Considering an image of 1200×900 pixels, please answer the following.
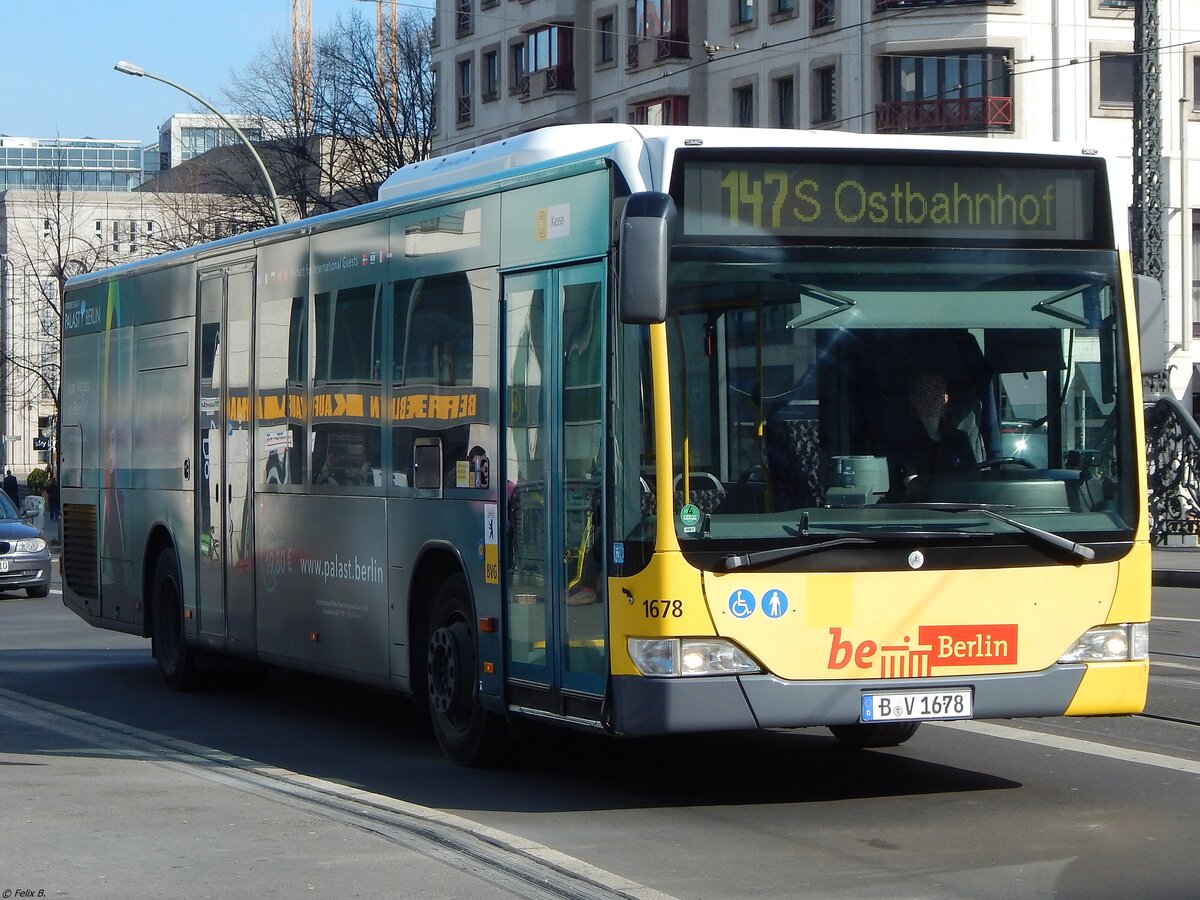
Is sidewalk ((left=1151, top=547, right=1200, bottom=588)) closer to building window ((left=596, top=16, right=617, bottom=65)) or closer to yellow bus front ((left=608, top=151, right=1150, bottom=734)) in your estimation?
yellow bus front ((left=608, top=151, right=1150, bottom=734))

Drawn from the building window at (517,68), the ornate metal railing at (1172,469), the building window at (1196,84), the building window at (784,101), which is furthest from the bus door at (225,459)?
the building window at (517,68)

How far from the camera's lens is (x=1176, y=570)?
966 inches

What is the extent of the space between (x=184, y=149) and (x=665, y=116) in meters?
97.7

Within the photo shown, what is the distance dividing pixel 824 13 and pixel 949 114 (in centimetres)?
476

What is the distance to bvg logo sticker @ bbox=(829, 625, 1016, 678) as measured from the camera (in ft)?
27.4

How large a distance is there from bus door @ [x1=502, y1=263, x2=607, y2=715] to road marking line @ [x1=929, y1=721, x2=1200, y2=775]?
2623 millimetres

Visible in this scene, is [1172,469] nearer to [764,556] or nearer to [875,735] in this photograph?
[875,735]

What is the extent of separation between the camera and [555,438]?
29.1 ft

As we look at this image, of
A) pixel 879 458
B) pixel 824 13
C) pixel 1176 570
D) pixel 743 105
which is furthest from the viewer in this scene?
pixel 743 105

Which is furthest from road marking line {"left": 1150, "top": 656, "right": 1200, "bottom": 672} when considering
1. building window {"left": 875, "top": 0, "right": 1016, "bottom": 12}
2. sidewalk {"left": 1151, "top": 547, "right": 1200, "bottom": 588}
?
building window {"left": 875, "top": 0, "right": 1016, "bottom": 12}

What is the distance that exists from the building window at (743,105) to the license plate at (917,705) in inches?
1758

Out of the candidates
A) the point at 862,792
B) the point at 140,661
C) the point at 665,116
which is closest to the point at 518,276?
the point at 862,792

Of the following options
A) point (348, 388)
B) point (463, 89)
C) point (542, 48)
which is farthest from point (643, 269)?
point (463, 89)

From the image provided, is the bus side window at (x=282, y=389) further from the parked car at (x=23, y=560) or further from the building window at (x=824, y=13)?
the building window at (x=824, y=13)
